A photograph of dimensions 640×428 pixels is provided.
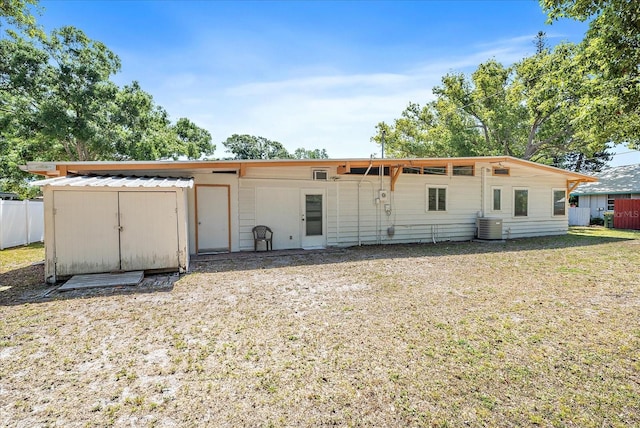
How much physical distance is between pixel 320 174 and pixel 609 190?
18995mm

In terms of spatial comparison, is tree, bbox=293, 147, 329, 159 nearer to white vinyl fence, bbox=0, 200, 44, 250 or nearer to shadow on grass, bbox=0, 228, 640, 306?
white vinyl fence, bbox=0, 200, 44, 250

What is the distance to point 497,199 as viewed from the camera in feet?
38.1

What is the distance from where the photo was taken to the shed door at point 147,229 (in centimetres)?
588

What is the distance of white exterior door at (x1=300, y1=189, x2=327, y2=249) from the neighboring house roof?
18556mm

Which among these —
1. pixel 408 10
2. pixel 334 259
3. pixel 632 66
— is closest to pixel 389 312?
pixel 334 259

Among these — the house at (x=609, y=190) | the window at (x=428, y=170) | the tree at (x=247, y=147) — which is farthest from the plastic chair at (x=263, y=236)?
the tree at (x=247, y=147)

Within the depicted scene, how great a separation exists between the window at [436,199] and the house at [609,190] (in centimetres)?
1362

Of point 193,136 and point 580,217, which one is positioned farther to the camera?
point 193,136

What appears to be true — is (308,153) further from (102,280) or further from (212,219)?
(102,280)

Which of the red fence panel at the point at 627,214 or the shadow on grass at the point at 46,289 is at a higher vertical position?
the red fence panel at the point at 627,214

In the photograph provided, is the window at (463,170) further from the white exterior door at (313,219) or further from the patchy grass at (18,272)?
the patchy grass at (18,272)

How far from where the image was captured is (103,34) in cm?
1398

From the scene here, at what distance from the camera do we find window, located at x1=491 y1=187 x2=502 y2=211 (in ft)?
37.9

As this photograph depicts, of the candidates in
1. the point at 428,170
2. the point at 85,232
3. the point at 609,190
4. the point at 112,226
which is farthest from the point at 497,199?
the point at 609,190
